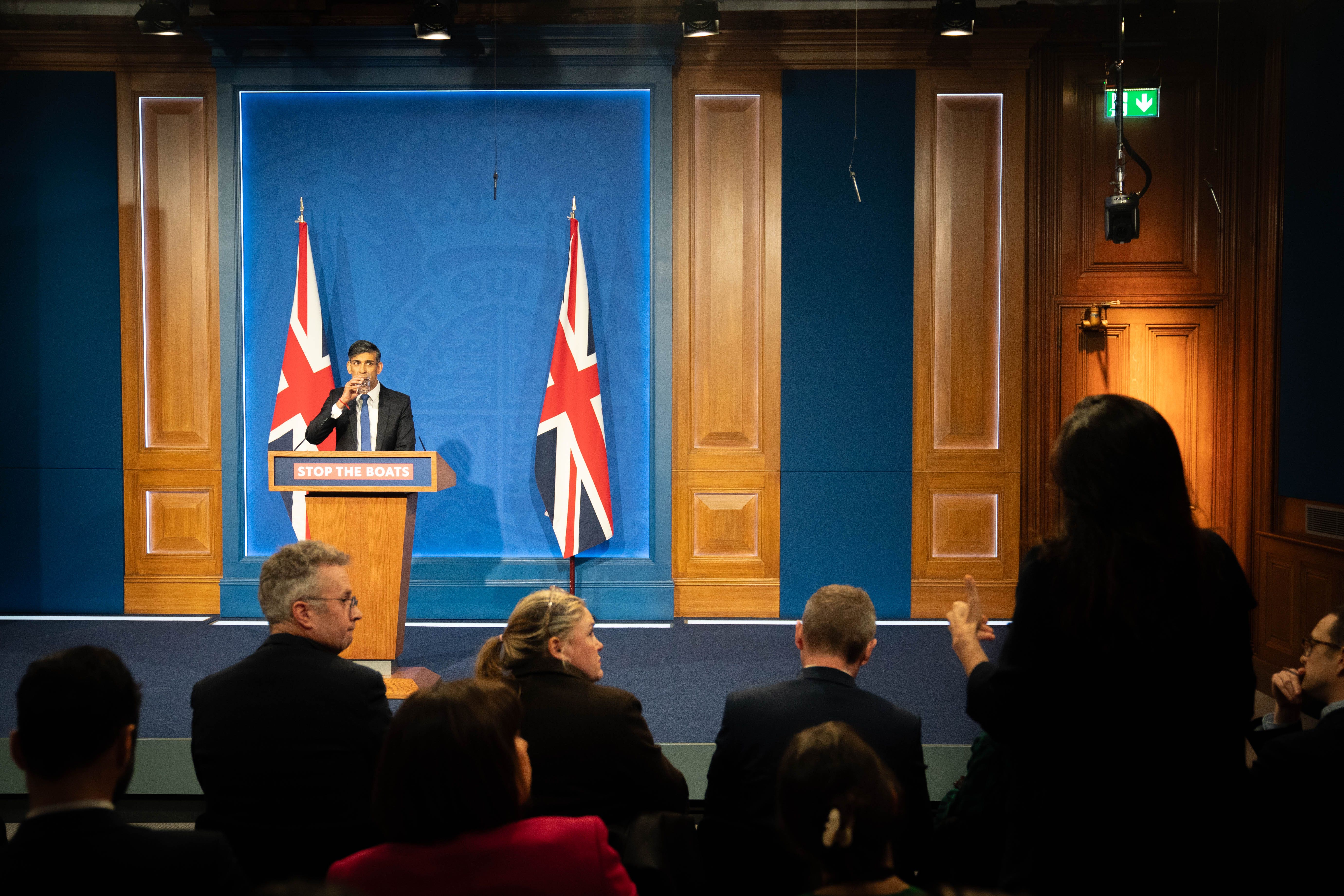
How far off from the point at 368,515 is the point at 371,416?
88 centimetres

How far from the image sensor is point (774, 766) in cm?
184

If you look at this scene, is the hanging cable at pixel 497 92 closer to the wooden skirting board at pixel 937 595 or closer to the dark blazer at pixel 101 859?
the wooden skirting board at pixel 937 595

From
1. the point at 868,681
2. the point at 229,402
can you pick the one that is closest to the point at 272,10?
the point at 229,402

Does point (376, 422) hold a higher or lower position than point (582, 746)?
higher

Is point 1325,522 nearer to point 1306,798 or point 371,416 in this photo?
point 1306,798

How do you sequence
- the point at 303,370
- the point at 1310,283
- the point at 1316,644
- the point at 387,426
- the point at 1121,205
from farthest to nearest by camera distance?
the point at 303,370 < the point at 1310,283 < the point at 387,426 < the point at 1121,205 < the point at 1316,644

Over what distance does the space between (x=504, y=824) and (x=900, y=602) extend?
4826 millimetres

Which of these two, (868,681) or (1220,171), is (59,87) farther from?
(1220,171)

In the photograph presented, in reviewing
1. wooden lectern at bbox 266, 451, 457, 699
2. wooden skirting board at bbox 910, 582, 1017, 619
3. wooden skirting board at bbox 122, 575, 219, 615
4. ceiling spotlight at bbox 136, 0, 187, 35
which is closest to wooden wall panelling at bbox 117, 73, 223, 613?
wooden skirting board at bbox 122, 575, 219, 615

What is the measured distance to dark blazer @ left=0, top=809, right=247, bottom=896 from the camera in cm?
117

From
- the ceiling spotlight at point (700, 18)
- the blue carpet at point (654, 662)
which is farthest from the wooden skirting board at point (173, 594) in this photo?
the ceiling spotlight at point (700, 18)

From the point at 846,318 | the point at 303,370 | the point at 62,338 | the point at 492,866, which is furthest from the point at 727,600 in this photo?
the point at 492,866

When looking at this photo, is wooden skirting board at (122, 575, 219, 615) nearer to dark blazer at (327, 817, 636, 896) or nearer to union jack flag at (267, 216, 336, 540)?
union jack flag at (267, 216, 336, 540)

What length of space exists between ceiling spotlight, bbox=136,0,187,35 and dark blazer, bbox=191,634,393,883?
4952mm
